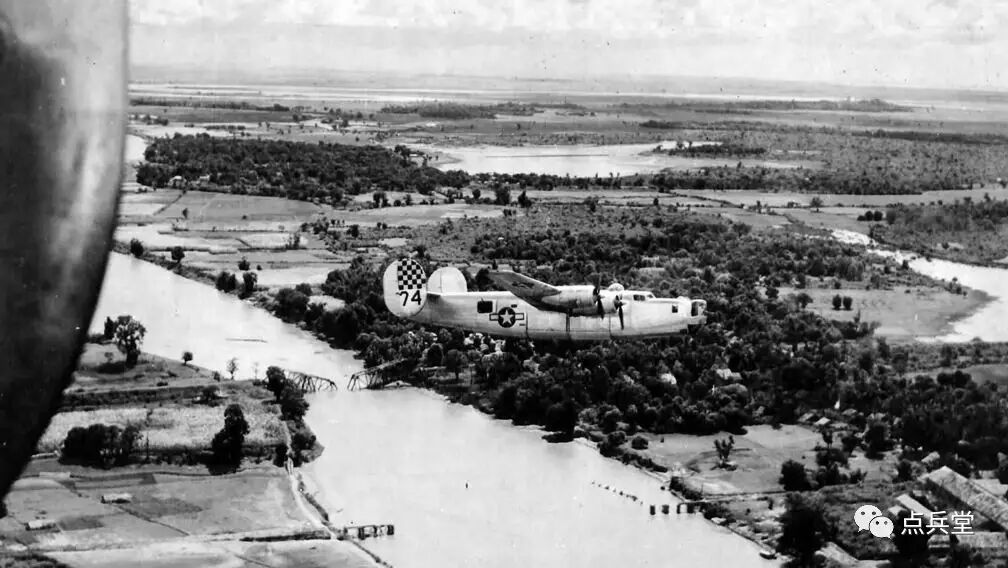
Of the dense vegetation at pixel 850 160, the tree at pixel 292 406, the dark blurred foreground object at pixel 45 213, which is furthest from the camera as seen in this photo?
the dense vegetation at pixel 850 160

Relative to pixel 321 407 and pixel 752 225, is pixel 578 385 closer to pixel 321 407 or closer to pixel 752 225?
pixel 321 407

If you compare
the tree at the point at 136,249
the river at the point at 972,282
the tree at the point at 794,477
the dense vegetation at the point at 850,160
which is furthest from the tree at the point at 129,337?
the dense vegetation at the point at 850,160

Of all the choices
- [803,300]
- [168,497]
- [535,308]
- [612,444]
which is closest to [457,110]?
[803,300]

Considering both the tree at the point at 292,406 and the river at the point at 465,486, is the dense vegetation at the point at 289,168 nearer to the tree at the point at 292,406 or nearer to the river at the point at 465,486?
the river at the point at 465,486

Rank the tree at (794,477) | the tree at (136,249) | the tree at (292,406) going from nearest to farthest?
the tree at (794,477)
the tree at (292,406)
the tree at (136,249)

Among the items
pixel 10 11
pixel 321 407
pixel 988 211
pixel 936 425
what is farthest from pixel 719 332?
pixel 10 11

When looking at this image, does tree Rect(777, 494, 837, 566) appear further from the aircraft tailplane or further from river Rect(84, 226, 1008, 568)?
the aircraft tailplane

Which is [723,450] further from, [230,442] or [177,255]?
[177,255]

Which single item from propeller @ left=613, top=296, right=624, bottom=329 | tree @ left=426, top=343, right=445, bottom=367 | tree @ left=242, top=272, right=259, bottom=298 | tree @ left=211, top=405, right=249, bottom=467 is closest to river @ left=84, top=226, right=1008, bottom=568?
tree @ left=211, top=405, right=249, bottom=467
